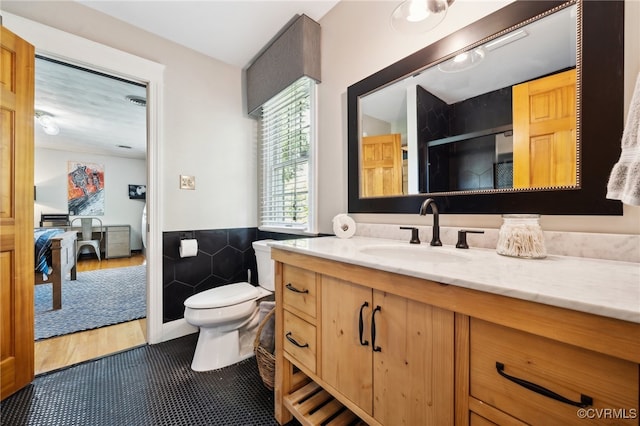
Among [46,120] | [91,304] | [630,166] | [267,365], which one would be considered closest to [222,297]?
[267,365]

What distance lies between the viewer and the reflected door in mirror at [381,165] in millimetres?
1381

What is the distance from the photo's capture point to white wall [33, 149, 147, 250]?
4824mm

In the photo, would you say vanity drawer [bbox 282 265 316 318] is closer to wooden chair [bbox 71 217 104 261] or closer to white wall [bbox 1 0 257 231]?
white wall [bbox 1 0 257 231]

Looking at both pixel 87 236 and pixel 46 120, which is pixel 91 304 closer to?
pixel 46 120

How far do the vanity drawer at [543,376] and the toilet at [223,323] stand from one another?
1380mm

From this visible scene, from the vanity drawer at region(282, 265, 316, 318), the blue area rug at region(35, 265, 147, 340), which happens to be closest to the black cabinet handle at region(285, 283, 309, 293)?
the vanity drawer at region(282, 265, 316, 318)

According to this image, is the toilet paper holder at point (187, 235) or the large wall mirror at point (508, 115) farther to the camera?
the toilet paper holder at point (187, 235)

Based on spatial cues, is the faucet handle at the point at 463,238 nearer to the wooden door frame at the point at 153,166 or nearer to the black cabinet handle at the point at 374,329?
the black cabinet handle at the point at 374,329

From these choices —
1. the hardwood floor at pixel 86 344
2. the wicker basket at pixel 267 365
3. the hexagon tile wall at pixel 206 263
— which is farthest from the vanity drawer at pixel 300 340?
the hardwood floor at pixel 86 344

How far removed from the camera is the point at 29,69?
1.44m

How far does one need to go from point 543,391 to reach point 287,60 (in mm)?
2114

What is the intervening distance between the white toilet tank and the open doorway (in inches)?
42.2

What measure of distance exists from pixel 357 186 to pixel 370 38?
0.87 m

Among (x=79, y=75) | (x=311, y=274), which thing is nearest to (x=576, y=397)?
(x=311, y=274)
